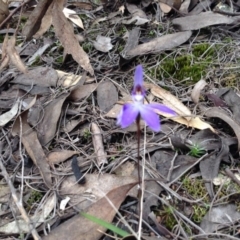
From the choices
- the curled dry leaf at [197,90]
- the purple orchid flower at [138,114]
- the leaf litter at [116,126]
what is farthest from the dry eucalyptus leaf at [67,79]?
the purple orchid flower at [138,114]

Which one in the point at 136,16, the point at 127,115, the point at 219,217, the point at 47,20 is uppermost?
the point at 127,115

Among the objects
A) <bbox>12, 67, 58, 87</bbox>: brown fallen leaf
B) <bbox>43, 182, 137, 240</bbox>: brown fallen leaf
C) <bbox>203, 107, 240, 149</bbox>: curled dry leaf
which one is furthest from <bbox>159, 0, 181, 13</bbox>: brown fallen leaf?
<bbox>43, 182, 137, 240</bbox>: brown fallen leaf

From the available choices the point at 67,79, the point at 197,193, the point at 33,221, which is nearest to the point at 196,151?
the point at 197,193

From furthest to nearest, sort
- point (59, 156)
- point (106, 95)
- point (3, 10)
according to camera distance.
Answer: point (3, 10) < point (106, 95) < point (59, 156)

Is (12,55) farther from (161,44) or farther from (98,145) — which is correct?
(161,44)

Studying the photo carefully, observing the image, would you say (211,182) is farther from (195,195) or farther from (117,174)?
(117,174)

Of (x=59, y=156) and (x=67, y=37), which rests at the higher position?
(x=67, y=37)

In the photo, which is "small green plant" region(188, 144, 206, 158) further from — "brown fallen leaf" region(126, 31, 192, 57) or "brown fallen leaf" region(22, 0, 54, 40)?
"brown fallen leaf" region(22, 0, 54, 40)
